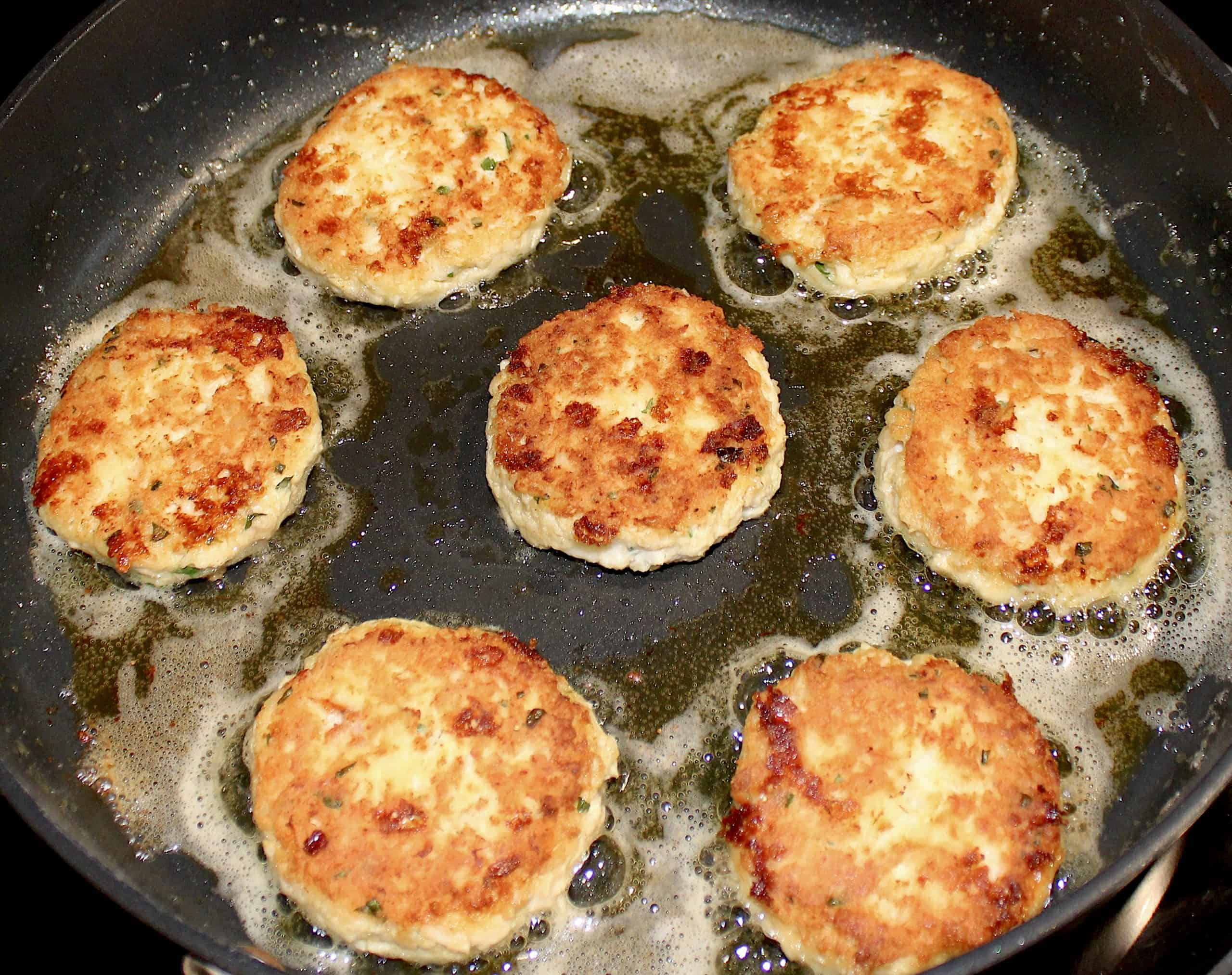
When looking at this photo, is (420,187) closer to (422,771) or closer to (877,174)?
(877,174)

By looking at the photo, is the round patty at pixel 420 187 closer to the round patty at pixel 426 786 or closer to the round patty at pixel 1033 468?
the round patty at pixel 426 786

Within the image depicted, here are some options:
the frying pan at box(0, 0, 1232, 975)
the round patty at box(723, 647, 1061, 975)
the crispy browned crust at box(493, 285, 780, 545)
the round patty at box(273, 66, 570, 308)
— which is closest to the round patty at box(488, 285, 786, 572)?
the crispy browned crust at box(493, 285, 780, 545)

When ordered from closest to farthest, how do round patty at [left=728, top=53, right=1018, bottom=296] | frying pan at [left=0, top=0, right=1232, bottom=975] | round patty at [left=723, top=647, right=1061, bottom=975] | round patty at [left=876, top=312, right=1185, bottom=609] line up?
round patty at [left=723, top=647, right=1061, bottom=975], frying pan at [left=0, top=0, right=1232, bottom=975], round patty at [left=876, top=312, right=1185, bottom=609], round patty at [left=728, top=53, right=1018, bottom=296]

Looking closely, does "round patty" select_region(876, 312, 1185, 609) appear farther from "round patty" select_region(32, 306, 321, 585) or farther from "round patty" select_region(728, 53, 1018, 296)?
"round patty" select_region(32, 306, 321, 585)

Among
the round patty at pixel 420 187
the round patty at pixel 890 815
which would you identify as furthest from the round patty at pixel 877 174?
the round patty at pixel 890 815

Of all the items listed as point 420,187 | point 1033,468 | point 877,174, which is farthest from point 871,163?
point 420,187

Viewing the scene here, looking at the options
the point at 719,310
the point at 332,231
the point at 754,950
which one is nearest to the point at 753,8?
the point at 719,310

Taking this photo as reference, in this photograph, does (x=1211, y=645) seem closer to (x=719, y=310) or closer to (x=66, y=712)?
(x=719, y=310)
